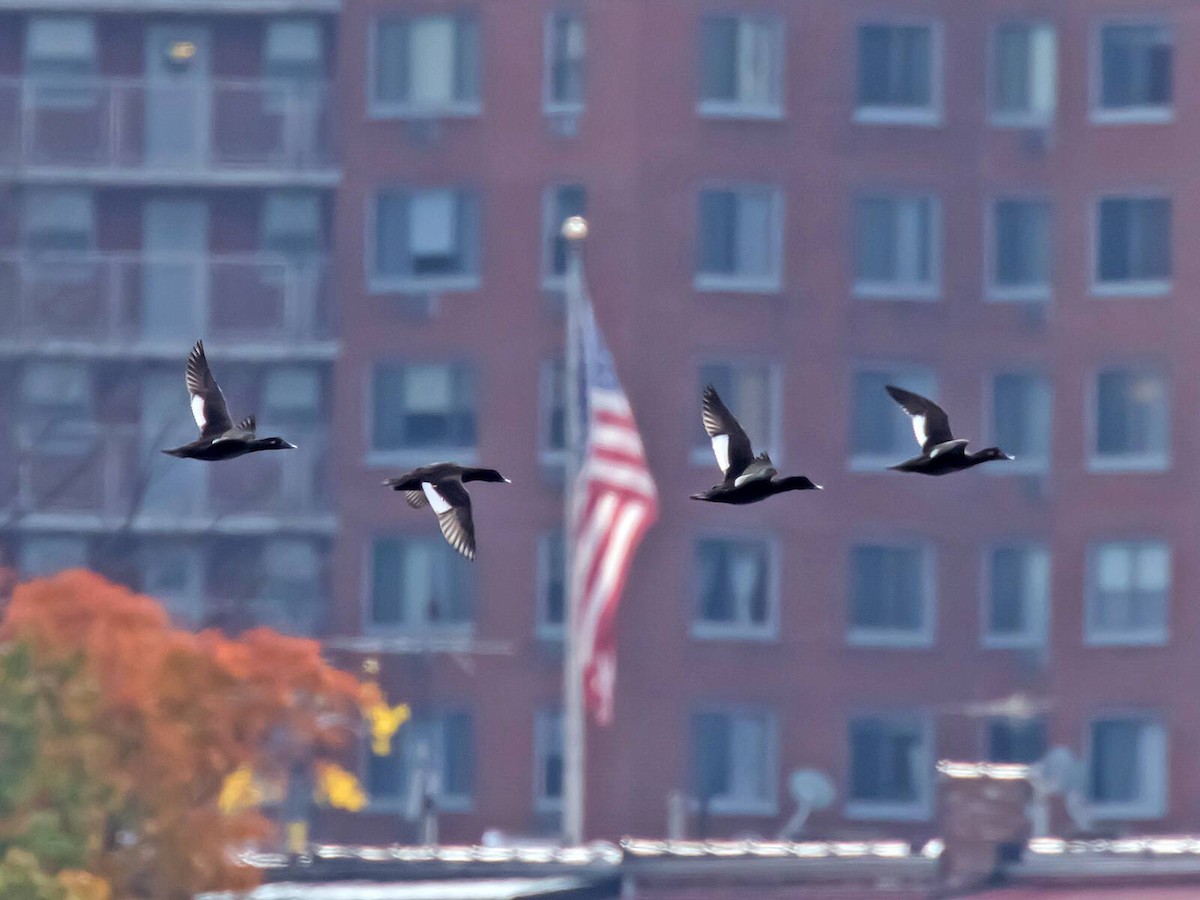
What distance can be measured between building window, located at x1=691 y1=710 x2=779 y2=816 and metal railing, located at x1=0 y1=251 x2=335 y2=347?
11.9 m

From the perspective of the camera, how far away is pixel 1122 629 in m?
77.1

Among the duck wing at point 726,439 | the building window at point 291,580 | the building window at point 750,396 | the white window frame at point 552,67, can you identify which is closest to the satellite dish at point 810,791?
the building window at point 750,396

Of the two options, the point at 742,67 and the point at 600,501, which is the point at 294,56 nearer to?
the point at 742,67

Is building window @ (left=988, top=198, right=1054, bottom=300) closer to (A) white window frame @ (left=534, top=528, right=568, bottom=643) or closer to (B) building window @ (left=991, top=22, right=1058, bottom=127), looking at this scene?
(B) building window @ (left=991, top=22, right=1058, bottom=127)

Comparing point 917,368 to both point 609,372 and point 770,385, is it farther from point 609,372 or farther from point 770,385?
point 609,372

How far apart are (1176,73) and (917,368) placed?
322 inches

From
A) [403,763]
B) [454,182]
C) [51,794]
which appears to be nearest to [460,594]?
[403,763]

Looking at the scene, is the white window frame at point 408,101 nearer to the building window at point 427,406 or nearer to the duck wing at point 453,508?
the building window at point 427,406

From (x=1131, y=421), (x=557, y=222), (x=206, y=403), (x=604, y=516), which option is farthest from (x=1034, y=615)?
(x=206, y=403)

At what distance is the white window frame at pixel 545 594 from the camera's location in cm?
7644

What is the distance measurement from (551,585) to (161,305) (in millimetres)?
10913

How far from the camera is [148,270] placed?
262ft

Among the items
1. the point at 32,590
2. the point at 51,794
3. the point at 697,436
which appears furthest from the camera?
the point at 697,436

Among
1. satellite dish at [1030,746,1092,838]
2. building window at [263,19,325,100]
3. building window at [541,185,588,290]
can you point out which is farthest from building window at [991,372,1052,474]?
building window at [263,19,325,100]
